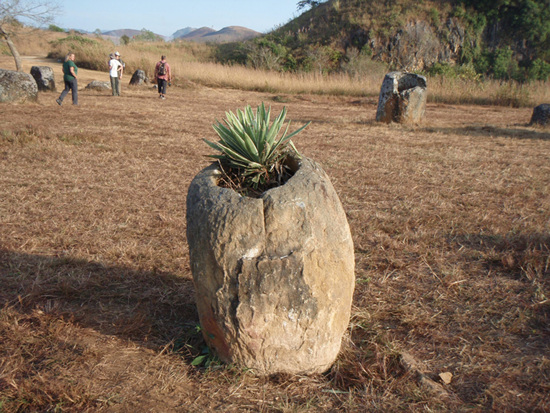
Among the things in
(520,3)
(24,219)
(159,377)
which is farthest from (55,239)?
(520,3)

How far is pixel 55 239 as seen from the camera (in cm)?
405

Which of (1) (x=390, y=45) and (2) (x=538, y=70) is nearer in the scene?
(2) (x=538, y=70)

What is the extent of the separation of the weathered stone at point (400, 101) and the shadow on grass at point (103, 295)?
30.4 ft

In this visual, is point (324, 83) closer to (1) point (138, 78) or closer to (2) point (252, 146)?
(1) point (138, 78)

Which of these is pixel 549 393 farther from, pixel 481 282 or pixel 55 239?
pixel 55 239

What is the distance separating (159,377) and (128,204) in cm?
315

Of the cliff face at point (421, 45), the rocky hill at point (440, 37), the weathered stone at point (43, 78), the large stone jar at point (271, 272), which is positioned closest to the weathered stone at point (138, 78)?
the weathered stone at point (43, 78)

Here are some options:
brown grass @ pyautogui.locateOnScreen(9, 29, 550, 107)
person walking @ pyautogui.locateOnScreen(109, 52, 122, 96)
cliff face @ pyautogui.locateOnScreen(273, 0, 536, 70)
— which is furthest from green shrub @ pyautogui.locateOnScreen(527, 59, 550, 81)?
person walking @ pyautogui.locateOnScreen(109, 52, 122, 96)

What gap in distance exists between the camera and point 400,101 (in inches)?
430

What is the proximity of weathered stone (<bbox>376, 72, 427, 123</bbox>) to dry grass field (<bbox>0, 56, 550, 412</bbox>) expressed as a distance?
364 cm

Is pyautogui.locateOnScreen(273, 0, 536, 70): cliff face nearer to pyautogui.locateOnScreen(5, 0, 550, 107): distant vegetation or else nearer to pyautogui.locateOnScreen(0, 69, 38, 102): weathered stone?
pyautogui.locateOnScreen(5, 0, 550, 107): distant vegetation

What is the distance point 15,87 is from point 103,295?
11.2 meters

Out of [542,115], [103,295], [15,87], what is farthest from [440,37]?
[103,295]

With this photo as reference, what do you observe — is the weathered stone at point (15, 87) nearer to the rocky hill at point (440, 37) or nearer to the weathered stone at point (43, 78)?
the weathered stone at point (43, 78)
